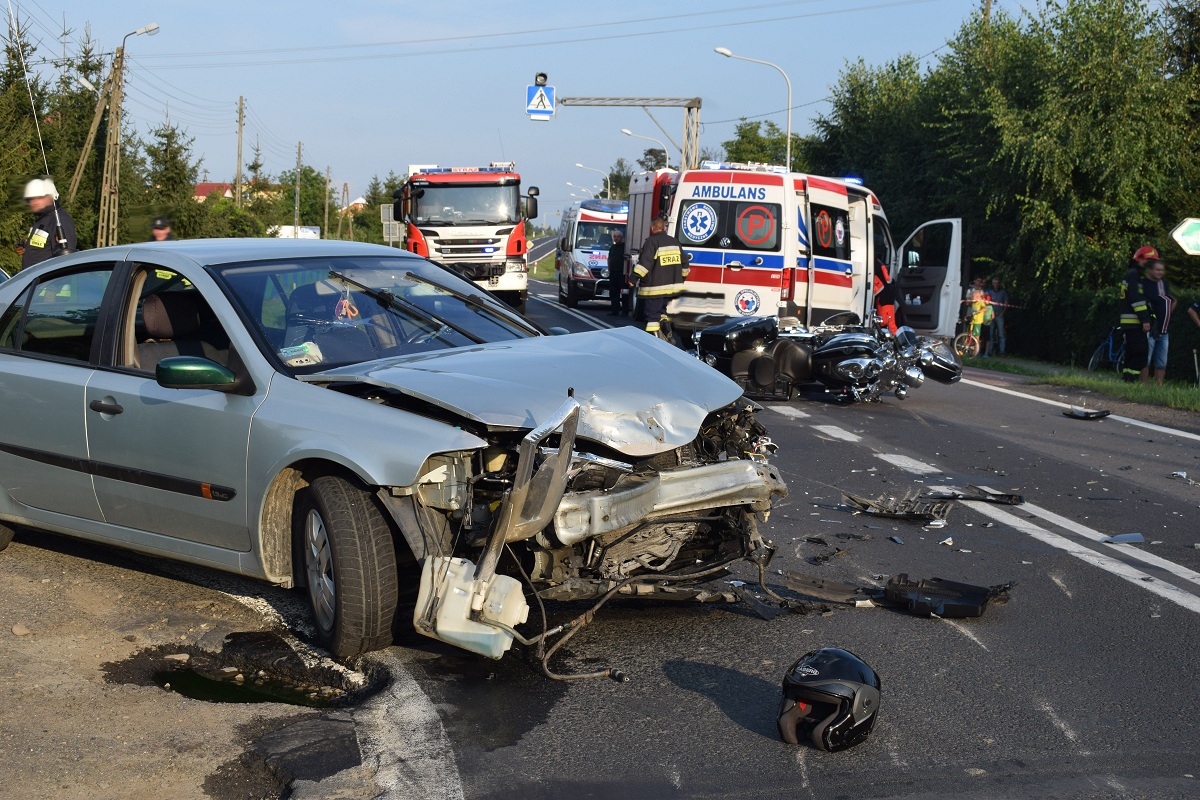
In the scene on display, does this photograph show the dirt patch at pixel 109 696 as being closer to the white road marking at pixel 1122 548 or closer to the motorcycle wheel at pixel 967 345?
the white road marking at pixel 1122 548

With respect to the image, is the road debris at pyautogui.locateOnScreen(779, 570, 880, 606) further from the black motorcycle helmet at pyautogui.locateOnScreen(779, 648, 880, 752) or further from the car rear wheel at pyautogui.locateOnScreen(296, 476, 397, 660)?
the car rear wheel at pyautogui.locateOnScreen(296, 476, 397, 660)

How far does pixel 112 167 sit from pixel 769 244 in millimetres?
24499

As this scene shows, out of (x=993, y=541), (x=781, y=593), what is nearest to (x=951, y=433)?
(x=993, y=541)

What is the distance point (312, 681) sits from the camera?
15.0 feet

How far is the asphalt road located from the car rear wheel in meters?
0.19

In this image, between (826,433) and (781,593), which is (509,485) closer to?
(781,593)

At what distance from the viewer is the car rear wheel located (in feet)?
14.9

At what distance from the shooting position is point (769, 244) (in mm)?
16953

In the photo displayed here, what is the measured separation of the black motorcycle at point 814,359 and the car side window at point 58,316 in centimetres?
745

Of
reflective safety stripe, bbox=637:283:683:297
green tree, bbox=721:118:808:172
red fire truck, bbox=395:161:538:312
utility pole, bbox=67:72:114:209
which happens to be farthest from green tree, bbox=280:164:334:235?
reflective safety stripe, bbox=637:283:683:297

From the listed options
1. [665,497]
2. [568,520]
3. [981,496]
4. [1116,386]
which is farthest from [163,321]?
[1116,386]

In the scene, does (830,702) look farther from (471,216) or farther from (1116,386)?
(471,216)

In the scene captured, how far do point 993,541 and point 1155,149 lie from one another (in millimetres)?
19994

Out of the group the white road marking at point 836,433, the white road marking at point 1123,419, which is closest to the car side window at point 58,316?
the white road marking at point 836,433
